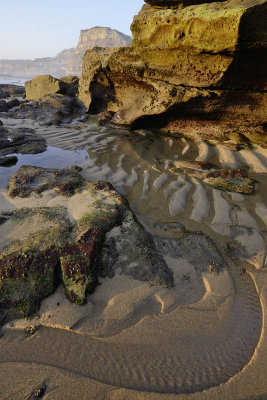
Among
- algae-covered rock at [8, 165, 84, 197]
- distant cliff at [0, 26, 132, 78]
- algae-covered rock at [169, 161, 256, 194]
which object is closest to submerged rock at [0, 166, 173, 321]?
algae-covered rock at [8, 165, 84, 197]

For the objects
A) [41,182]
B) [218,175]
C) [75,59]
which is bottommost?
[41,182]

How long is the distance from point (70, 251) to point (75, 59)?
14661 centimetres

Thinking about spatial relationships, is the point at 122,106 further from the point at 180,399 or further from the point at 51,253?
the point at 180,399

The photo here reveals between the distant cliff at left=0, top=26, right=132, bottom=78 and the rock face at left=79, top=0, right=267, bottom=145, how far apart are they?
341ft

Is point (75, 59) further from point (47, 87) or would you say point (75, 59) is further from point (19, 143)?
point (19, 143)

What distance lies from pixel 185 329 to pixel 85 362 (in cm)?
66

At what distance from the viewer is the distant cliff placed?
365 ft

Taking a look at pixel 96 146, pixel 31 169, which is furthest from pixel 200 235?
pixel 96 146

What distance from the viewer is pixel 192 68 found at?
4195 millimetres

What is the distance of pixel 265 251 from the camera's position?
218cm

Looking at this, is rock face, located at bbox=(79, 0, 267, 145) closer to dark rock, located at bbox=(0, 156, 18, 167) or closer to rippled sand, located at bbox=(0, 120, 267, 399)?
rippled sand, located at bbox=(0, 120, 267, 399)

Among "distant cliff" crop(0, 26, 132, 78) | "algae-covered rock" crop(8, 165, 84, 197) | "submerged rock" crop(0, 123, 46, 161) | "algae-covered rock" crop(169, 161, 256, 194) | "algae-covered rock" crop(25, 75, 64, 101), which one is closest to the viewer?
"algae-covered rock" crop(8, 165, 84, 197)

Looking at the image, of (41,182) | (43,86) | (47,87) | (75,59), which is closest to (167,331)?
(41,182)

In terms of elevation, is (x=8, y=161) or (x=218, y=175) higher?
(x=218, y=175)
